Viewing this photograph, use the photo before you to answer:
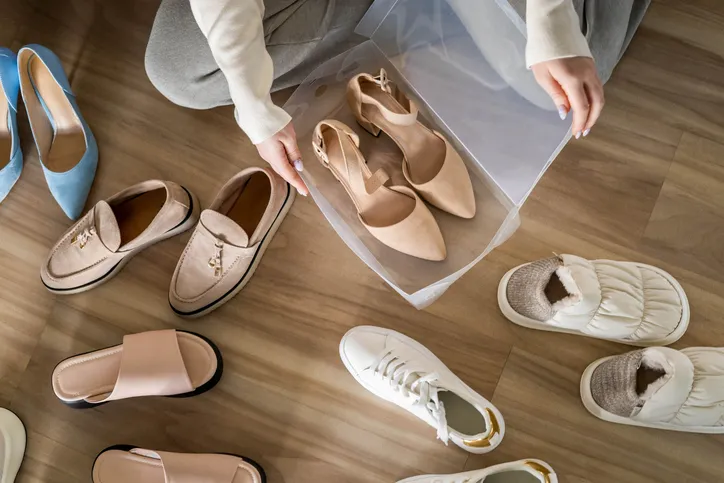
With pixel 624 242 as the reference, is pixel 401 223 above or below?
above

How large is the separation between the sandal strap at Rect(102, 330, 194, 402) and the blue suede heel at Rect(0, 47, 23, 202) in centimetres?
37

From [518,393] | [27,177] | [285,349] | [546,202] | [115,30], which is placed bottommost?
[518,393]

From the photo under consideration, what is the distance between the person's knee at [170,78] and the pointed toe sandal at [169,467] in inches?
23.6

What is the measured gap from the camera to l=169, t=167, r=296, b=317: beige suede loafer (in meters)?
0.96

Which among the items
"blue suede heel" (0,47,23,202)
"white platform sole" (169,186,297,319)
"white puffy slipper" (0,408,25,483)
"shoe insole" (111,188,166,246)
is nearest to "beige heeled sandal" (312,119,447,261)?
"white platform sole" (169,186,297,319)

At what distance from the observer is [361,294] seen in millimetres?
1013

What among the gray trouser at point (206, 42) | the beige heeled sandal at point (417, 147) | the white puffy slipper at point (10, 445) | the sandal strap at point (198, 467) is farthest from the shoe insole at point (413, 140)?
the white puffy slipper at point (10, 445)

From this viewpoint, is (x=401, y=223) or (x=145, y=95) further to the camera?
(x=145, y=95)

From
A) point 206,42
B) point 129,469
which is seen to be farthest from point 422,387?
point 206,42

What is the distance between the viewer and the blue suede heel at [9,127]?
3.30 feet

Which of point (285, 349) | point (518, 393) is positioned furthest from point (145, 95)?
point (518, 393)

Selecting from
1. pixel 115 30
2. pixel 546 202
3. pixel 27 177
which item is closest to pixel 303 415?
pixel 546 202

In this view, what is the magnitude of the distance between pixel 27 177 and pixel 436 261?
0.78 meters

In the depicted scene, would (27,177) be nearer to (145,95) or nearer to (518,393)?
(145,95)
